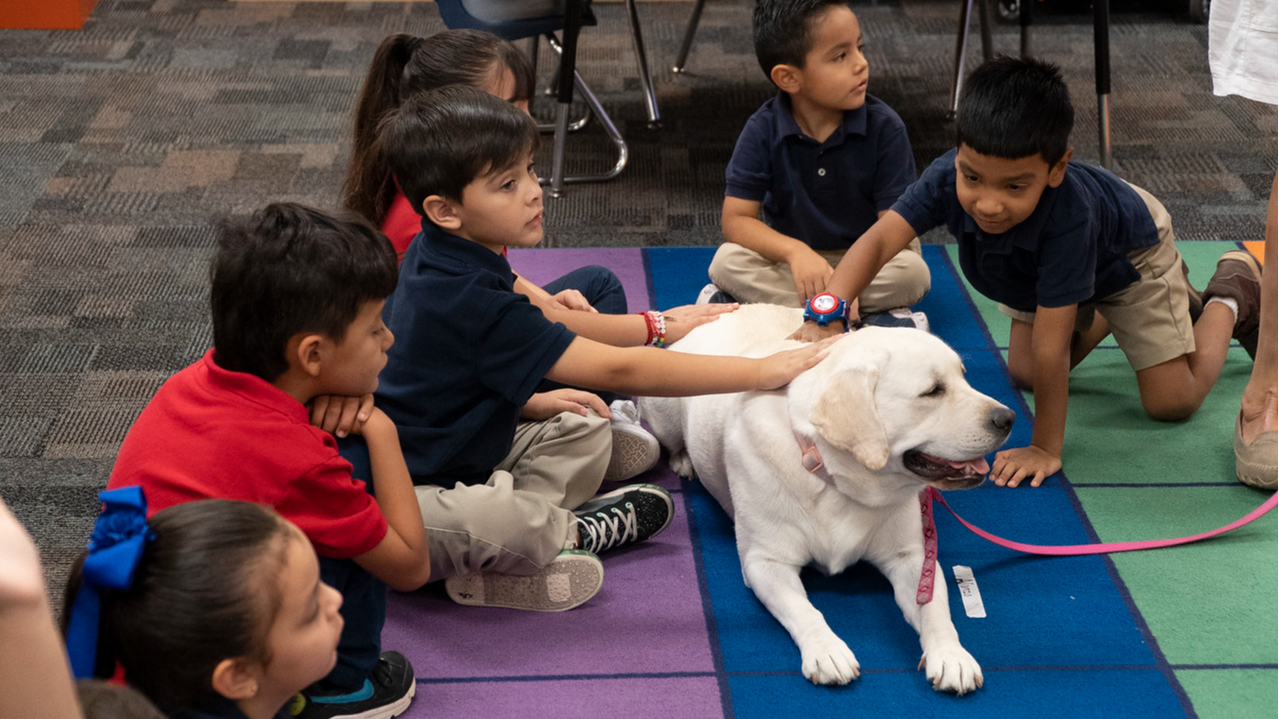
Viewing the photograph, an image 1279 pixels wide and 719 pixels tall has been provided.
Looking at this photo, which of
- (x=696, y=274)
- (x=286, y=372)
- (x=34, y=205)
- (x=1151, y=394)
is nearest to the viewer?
(x=286, y=372)

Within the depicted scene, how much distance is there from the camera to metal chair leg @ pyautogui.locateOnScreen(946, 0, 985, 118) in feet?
13.4

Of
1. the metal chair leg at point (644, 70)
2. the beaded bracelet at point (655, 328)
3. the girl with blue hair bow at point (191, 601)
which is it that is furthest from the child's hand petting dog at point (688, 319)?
the metal chair leg at point (644, 70)

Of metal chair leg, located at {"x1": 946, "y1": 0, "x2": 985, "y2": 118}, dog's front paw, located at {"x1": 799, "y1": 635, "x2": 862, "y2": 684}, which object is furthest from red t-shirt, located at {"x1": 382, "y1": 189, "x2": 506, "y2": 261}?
metal chair leg, located at {"x1": 946, "y1": 0, "x2": 985, "y2": 118}

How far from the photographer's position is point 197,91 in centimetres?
451

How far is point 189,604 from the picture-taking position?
1164 mm

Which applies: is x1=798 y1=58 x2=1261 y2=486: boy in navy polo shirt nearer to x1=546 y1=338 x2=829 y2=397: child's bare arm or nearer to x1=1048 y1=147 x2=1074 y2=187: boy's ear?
x1=1048 y1=147 x2=1074 y2=187: boy's ear

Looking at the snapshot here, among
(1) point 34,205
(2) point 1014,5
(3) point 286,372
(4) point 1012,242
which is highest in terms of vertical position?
(3) point 286,372

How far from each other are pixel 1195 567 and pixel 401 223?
1649 millimetres

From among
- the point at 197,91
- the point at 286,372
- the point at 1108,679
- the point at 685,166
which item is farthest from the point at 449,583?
the point at 197,91

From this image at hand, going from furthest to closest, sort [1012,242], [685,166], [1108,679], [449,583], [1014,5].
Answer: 1. [1014,5]
2. [685,166]
3. [1012,242]
4. [449,583]
5. [1108,679]

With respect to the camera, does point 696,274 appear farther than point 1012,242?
Yes

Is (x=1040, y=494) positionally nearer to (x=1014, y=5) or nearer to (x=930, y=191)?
(x=930, y=191)

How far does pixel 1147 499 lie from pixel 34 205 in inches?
129

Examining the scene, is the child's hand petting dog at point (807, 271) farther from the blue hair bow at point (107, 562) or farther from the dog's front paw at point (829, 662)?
the blue hair bow at point (107, 562)
